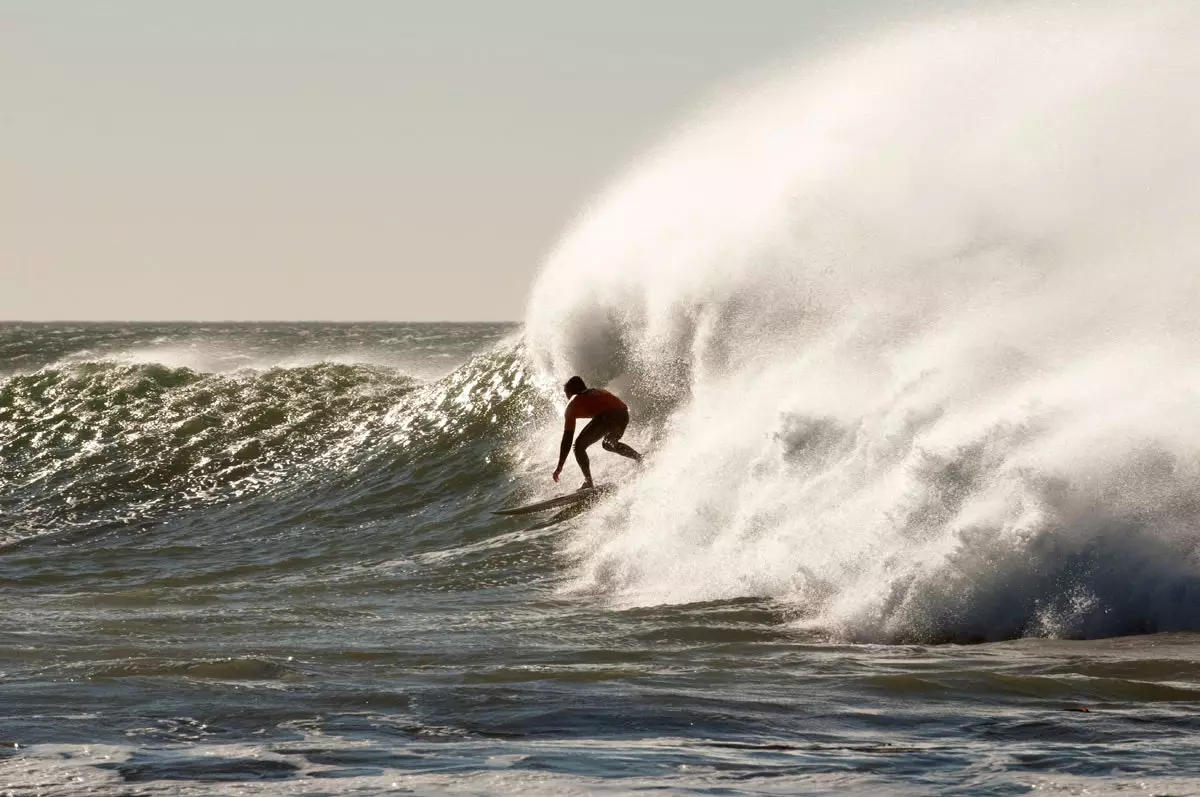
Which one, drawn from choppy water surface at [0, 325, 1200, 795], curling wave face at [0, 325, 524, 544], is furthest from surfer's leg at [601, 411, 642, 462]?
curling wave face at [0, 325, 524, 544]

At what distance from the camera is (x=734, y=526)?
11.5 metres

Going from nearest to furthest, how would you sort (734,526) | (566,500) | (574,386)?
(734,526) → (574,386) → (566,500)

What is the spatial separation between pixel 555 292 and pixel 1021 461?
10.1 meters

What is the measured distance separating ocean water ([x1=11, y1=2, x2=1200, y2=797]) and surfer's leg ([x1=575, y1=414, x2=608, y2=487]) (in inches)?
13.9

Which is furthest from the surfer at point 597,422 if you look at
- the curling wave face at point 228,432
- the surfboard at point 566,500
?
the curling wave face at point 228,432

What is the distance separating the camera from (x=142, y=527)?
17344mm

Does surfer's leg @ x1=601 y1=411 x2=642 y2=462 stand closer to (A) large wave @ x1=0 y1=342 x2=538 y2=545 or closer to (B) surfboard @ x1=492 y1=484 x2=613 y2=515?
(B) surfboard @ x1=492 y1=484 x2=613 y2=515

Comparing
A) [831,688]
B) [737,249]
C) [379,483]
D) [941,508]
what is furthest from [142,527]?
[831,688]

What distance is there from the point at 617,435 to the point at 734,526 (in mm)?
3387

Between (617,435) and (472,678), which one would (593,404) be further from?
(472,678)

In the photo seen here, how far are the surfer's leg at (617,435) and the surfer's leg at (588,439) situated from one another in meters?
0.07

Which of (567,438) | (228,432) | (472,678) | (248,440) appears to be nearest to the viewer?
(472,678)

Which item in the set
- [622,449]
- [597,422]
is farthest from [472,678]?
[597,422]

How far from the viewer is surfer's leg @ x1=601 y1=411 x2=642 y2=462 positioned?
1470cm
